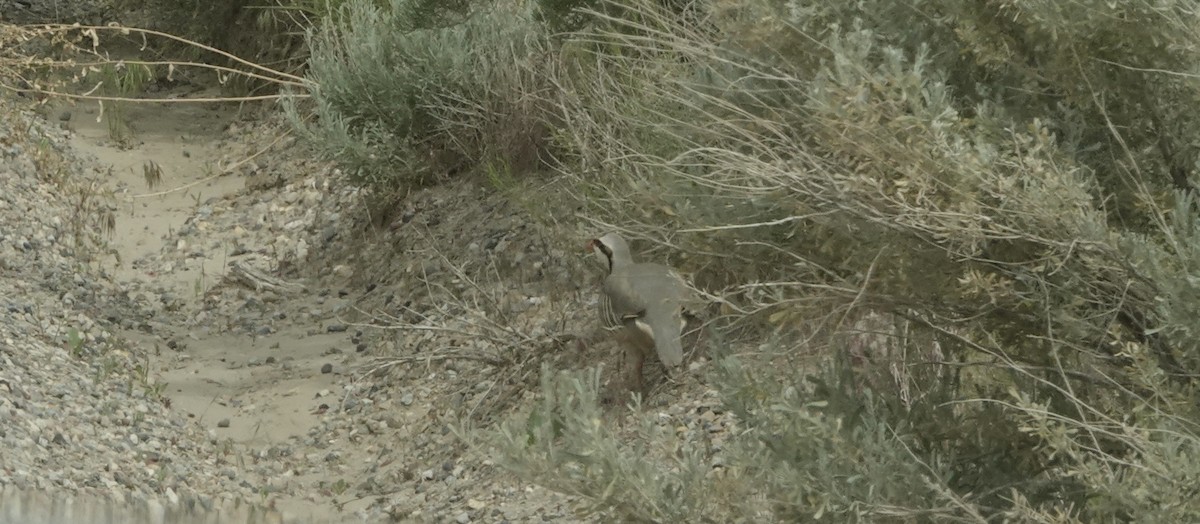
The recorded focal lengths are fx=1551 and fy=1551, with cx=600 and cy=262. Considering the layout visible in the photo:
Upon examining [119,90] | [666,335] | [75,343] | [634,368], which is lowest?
[119,90]

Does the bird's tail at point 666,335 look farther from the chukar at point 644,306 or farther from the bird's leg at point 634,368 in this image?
the bird's leg at point 634,368

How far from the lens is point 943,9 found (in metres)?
3.74

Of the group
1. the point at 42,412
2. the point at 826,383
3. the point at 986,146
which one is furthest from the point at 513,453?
the point at 42,412

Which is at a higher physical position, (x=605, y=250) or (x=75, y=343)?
(x=605, y=250)

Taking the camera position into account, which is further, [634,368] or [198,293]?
[198,293]

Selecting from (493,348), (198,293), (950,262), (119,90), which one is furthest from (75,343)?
(950,262)

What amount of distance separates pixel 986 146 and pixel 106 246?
6733 millimetres

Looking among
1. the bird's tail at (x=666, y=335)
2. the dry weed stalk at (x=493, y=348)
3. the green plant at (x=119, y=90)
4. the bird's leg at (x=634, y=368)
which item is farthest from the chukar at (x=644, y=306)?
the green plant at (x=119, y=90)

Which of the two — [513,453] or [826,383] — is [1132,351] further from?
[513,453]

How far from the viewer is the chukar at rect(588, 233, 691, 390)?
548 cm

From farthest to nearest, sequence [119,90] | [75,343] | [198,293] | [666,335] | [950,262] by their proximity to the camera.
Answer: [119,90]
[198,293]
[75,343]
[666,335]
[950,262]

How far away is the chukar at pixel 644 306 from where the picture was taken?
5.48 m

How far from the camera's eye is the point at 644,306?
5508mm

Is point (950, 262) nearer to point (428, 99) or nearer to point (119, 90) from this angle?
point (428, 99)
